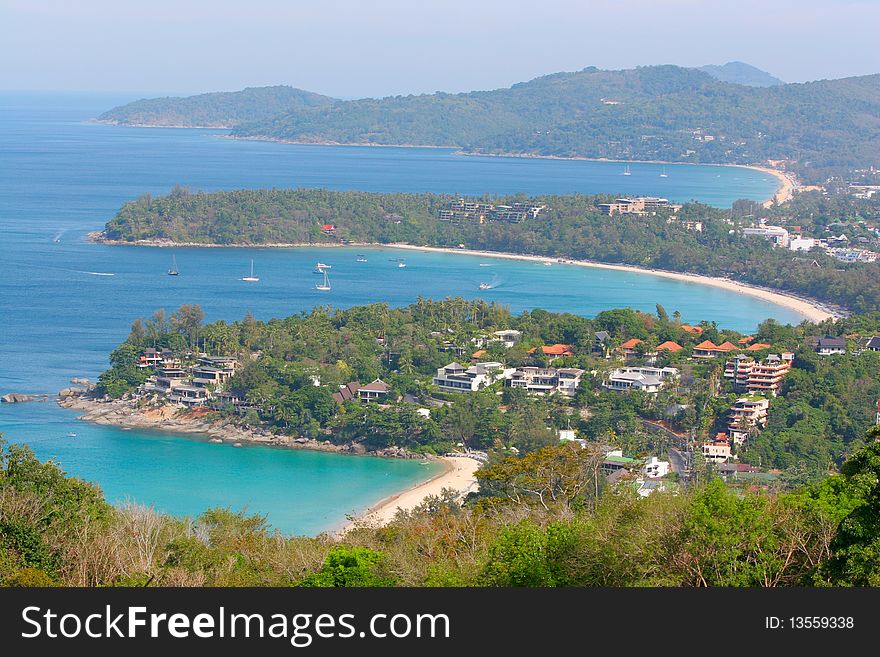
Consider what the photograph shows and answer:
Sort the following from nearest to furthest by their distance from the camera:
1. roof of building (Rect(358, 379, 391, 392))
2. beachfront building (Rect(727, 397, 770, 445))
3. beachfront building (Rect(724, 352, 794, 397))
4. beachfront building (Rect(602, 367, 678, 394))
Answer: beachfront building (Rect(727, 397, 770, 445))
beachfront building (Rect(724, 352, 794, 397))
beachfront building (Rect(602, 367, 678, 394))
roof of building (Rect(358, 379, 391, 392))

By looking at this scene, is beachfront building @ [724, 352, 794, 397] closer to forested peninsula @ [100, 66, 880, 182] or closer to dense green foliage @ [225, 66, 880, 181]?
forested peninsula @ [100, 66, 880, 182]

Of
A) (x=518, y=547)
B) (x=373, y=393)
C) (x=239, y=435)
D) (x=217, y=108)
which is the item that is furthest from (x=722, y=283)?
(x=217, y=108)

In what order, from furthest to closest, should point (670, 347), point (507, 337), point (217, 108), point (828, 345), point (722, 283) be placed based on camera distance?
point (217, 108) → point (722, 283) → point (507, 337) → point (670, 347) → point (828, 345)

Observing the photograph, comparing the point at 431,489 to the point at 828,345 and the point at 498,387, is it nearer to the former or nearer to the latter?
the point at 498,387

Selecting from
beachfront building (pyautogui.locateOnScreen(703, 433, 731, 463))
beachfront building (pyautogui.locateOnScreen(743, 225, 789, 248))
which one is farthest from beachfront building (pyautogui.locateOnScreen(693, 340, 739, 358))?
beachfront building (pyautogui.locateOnScreen(743, 225, 789, 248))

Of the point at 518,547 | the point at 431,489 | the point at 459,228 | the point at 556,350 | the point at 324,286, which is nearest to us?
the point at 518,547

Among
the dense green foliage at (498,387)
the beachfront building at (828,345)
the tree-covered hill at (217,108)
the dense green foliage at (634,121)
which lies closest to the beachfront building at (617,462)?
the dense green foliage at (498,387)
